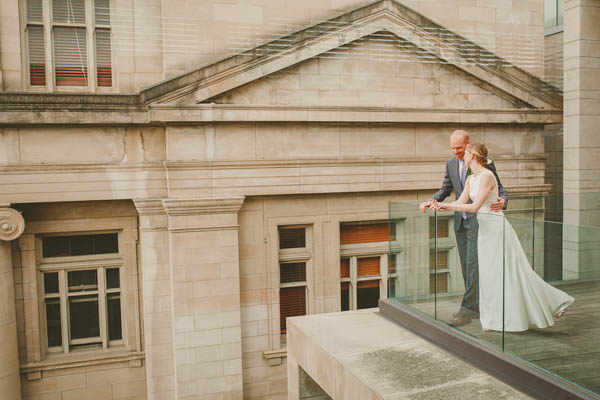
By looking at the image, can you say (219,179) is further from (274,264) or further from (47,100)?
(47,100)

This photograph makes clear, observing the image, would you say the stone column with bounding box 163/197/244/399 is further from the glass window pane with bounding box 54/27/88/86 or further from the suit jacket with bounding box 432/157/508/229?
the suit jacket with bounding box 432/157/508/229

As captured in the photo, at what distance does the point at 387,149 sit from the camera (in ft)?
36.1

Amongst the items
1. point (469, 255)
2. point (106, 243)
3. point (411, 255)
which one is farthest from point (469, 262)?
point (106, 243)

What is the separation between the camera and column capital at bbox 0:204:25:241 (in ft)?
29.7

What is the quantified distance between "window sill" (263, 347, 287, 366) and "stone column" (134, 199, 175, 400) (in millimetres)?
1756

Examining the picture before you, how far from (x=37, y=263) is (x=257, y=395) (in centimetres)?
472

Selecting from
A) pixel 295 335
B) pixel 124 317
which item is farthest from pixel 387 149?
pixel 124 317

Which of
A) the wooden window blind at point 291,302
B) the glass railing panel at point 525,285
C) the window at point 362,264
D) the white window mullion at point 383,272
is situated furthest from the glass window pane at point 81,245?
the glass railing panel at point 525,285

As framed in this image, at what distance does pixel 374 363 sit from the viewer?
5.85 metres

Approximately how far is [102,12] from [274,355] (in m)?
7.02

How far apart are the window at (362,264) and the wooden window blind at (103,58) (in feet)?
17.3

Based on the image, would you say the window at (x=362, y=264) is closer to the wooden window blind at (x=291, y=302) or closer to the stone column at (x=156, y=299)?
the wooden window blind at (x=291, y=302)

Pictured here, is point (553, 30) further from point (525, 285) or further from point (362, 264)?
point (525, 285)

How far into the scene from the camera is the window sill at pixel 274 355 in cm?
1062
